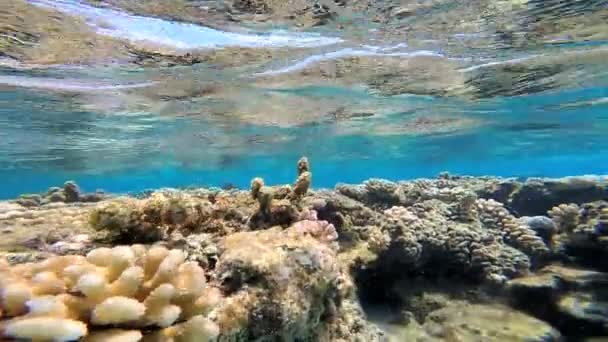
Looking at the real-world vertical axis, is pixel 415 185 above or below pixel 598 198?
above

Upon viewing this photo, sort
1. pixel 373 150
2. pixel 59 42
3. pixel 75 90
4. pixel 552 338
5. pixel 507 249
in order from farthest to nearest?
pixel 373 150
pixel 75 90
pixel 59 42
pixel 507 249
pixel 552 338

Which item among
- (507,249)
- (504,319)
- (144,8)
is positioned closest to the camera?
(504,319)

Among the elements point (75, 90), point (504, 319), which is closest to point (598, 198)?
point (504, 319)

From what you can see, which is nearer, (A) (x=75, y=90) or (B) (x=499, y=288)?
(B) (x=499, y=288)

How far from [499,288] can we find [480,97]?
53.9 ft

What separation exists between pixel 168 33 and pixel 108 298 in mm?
10874

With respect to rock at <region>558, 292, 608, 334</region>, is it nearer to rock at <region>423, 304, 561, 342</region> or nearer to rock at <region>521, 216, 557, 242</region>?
rock at <region>423, 304, 561, 342</region>

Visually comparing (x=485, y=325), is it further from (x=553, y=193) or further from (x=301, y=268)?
(x=553, y=193)

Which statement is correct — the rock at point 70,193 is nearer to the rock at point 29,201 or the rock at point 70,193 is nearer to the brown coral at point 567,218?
the rock at point 29,201

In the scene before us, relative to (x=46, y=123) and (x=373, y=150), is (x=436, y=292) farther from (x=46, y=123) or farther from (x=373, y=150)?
(x=373, y=150)

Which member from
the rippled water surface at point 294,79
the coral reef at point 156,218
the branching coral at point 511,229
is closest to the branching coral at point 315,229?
Answer: the coral reef at point 156,218

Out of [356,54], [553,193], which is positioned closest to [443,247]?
[553,193]

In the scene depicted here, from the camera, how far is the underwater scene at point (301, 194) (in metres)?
2.96

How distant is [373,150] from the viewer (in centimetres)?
3978
